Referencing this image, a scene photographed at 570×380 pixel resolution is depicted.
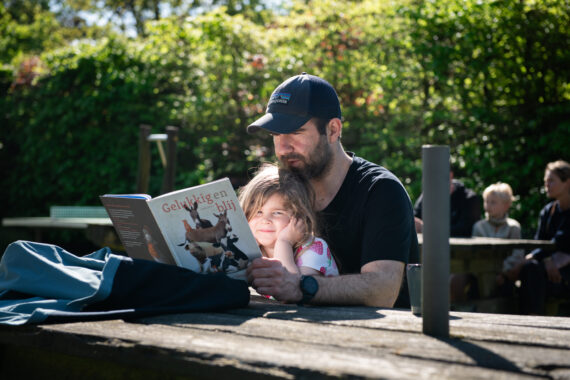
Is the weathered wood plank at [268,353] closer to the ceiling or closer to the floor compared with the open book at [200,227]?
closer to the floor

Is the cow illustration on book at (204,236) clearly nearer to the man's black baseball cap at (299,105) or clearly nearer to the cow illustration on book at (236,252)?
the cow illustration on book at (236,252)

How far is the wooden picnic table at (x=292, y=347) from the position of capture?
1.18 meters

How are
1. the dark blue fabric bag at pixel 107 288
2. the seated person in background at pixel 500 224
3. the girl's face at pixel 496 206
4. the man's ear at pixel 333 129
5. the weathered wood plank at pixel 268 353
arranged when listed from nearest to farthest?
the weathered wood plank at pixel 268 353 → the dark blue fabric bag at pixel 107 288 → the man's ear at pixel 333 129 → the seated person in background at pixel 500 224 → the girl's face at pixel 496 206

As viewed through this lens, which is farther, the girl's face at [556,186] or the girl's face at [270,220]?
the girl's face at [556,186]

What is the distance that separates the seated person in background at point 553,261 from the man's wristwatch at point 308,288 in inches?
153

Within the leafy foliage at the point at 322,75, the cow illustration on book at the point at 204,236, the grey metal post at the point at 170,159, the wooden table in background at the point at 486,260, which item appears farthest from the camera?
the leafy foliage at the point at 322,75

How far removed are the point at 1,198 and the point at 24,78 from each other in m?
2.23

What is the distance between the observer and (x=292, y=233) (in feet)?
7.97

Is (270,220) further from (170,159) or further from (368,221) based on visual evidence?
(170,159)

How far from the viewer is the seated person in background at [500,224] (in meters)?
5.86

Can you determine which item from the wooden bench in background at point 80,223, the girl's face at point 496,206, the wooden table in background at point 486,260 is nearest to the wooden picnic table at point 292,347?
the wooden table in background at point 486,260

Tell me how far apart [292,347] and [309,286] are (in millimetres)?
749

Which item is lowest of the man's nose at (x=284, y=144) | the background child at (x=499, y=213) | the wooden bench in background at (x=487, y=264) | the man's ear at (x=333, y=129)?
the wooden bench in background at (x=487, y=264)

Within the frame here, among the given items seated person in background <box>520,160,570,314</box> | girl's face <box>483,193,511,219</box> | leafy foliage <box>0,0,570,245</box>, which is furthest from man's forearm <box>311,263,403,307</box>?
leafy foliage <box>0,0,570,245</box>
